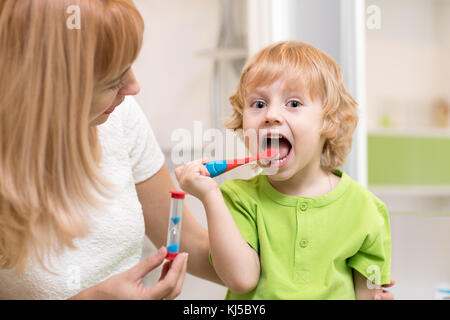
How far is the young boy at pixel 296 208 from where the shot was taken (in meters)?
0.67

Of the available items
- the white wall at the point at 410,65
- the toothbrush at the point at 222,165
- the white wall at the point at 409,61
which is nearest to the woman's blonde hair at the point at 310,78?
the toothbrush at the point at 222,165

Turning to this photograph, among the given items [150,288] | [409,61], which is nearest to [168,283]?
[150,288]

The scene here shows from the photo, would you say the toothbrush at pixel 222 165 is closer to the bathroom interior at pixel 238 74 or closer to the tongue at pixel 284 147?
the tongue at pixel 284 147

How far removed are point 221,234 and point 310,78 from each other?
24 centimetres

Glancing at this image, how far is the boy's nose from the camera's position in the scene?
0.66 meters

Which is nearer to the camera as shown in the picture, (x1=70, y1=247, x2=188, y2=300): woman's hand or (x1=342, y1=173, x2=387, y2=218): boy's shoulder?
(x1=70, y1=247, x2=188, y2=300): woman's hand

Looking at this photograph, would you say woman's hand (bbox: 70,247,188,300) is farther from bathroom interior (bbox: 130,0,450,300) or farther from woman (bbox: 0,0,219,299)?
bathroom interior (bbox: 130,0,450,300)

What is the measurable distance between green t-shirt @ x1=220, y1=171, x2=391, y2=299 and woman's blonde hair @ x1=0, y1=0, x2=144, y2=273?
0.83 feet

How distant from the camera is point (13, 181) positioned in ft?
1.77

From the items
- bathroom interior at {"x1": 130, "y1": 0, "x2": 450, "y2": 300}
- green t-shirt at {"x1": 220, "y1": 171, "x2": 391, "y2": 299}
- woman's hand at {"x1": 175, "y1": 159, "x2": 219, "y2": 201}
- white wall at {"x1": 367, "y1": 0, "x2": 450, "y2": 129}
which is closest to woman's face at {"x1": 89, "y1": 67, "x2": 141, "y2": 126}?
woman's hand at {"x1": 175, "y1": 159, "x2": 219, "y2": 201}

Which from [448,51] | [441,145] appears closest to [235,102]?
[441,145]

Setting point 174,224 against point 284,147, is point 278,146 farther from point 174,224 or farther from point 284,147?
point 174,224
